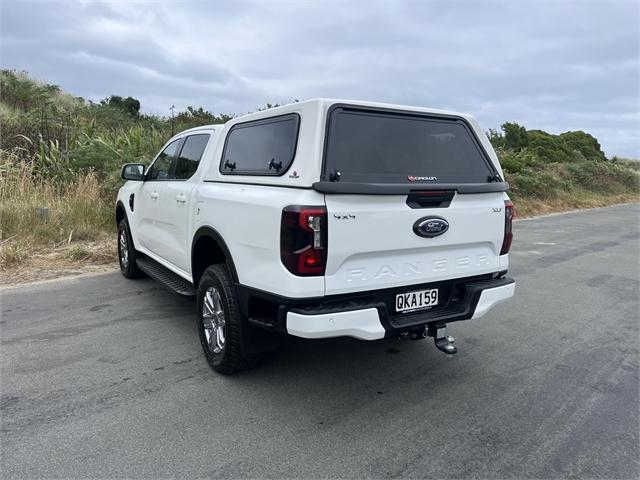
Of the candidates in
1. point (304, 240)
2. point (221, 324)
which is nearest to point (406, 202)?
point (304, 240)

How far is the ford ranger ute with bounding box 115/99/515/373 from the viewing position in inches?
118

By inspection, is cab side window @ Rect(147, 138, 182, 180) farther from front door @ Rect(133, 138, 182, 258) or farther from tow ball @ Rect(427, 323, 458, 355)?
tow ball @ Rect(427, 323, 458, 355)

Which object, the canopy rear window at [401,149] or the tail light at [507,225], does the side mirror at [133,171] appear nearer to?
the canopy rear window at [401,149]

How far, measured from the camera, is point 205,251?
4.12 meters

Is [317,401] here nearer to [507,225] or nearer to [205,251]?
[205,251]

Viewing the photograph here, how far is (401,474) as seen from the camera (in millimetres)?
2682

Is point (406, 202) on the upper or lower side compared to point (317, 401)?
upper

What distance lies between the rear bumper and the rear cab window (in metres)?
0.86

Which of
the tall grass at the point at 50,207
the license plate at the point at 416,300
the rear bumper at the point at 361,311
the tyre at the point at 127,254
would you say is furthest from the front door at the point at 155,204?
the tall grass at the point at 50,207

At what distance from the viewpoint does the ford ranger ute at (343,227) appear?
2994 mm

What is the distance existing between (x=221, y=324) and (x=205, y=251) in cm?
69

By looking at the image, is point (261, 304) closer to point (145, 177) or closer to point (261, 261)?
point (261, 261)

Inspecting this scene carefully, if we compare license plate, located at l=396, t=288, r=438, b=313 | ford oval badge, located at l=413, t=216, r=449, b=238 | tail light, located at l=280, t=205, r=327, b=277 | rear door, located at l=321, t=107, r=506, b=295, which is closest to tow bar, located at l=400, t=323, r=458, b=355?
license plate, located at l=396, t=288, r=438, b=313

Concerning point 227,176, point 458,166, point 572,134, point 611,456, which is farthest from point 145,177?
point 572,134
